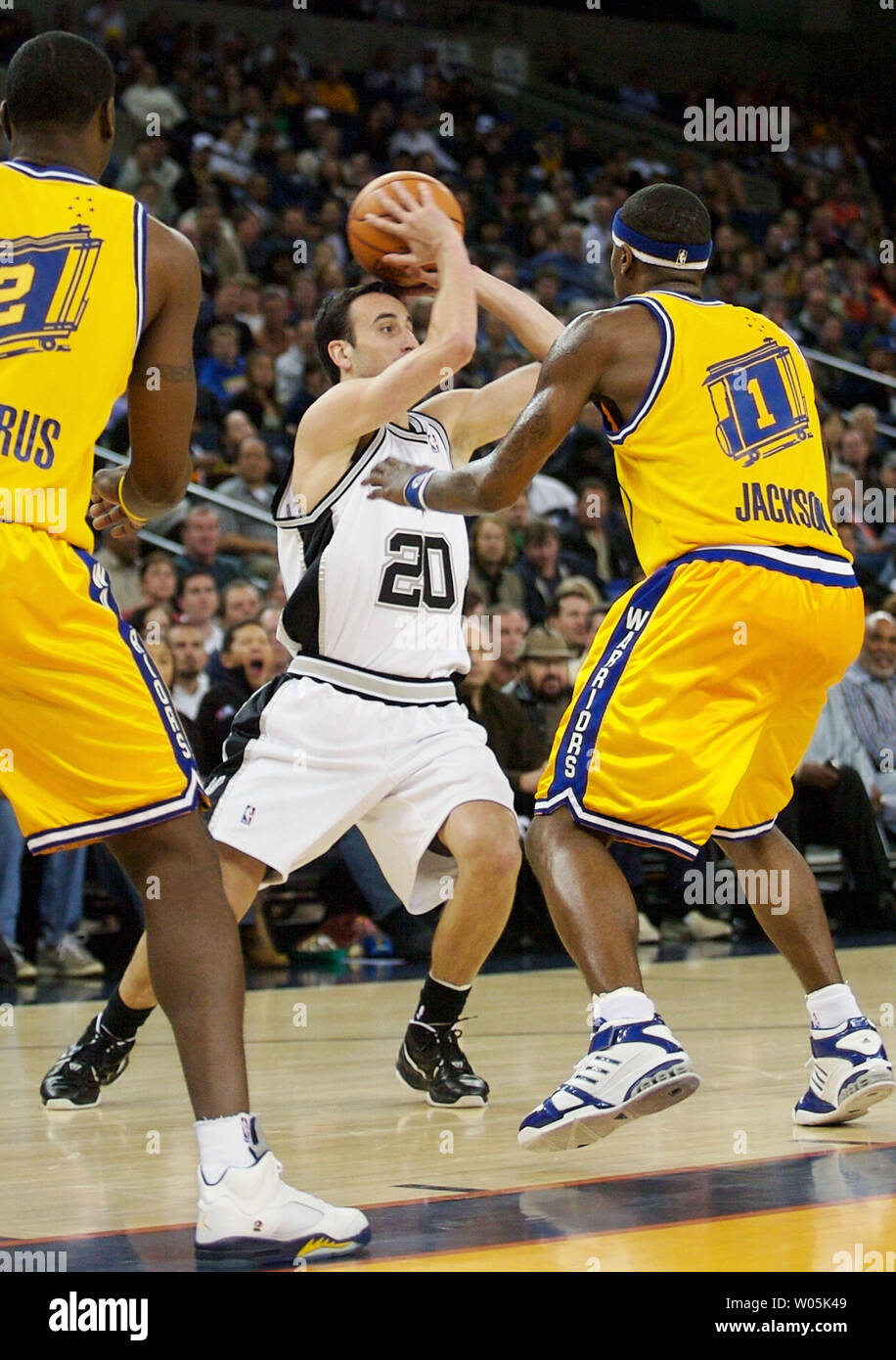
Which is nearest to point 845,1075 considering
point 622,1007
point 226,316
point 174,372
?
point 622,1007

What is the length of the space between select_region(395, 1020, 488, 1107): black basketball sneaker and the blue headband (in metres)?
2.06

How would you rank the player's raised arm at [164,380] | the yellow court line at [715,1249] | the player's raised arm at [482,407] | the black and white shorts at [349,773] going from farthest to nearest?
the player's raised arm at [482,407]
the black and white shorts at [349,773]
the player's raised arm at [164,380]
the yellow court line at [715,1249]

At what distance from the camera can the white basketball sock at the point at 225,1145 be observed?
2.87 metres

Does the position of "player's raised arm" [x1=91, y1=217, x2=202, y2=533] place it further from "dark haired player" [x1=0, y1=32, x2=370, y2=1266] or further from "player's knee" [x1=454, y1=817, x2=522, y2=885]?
"player's knee" [x1=454, y1=817, x2=522, y2=885]

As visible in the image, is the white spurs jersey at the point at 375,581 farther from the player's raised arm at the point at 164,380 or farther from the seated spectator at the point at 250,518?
the seated spectator at the point at 250,518

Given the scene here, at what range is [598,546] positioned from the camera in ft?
36.7

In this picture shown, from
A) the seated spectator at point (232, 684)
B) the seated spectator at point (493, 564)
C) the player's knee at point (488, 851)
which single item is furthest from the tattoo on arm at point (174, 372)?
the seated spectator at point (493, 564)

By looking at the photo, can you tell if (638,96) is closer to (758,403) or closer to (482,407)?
(482,407)

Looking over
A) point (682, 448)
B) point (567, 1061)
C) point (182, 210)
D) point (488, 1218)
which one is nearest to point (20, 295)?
point (682, 448)

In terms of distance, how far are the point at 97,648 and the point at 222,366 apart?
865 cm

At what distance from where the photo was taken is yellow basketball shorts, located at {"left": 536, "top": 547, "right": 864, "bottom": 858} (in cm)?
374

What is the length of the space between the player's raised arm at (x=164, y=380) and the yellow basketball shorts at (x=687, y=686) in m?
1.02

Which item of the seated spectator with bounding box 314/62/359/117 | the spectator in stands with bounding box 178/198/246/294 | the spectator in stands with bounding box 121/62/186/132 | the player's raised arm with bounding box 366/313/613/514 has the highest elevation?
the seated spectator with bounding box 314/62/359/117
